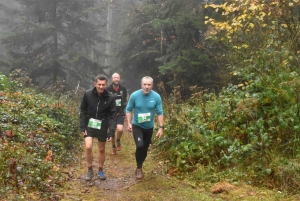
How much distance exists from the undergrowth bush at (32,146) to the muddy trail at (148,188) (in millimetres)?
366

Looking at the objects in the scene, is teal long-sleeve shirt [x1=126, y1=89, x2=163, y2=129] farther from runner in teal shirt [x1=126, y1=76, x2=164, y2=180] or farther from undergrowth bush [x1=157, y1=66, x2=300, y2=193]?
undergrowth bush [x1=157, y1=66, x2=300, y2=193]

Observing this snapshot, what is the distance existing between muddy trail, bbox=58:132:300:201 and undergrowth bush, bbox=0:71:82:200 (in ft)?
1.20

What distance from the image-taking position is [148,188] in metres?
5.91

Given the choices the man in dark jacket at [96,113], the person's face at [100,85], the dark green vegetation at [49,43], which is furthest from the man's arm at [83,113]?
the dark green vegetation at [49,43]

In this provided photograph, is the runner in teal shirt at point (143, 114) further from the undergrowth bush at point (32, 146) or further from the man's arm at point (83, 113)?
the undergrowth bush at point (32, 146)

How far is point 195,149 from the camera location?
689 centimetres

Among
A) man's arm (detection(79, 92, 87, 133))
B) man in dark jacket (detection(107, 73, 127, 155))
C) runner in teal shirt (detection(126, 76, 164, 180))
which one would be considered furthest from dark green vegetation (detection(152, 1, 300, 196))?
man's arm (detection(79, 92, 87, 133))

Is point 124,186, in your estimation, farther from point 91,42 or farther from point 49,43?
point 91,42

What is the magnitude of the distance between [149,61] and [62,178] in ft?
47.6

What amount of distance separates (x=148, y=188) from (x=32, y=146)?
2.63 metres

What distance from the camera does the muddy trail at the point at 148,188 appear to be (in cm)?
509

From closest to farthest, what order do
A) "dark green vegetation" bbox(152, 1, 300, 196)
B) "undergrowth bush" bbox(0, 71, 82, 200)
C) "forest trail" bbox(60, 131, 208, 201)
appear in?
"undergrowth bush" bbox(0, 71, 82, 200) → "forest trail" bbox(60, 131, 208, 201) → "dark green vegetation" bbox(152, 1, 300, 196)

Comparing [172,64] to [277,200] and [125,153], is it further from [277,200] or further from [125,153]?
[277,200]

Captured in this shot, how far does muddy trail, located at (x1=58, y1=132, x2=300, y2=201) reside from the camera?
5086 millimetres
